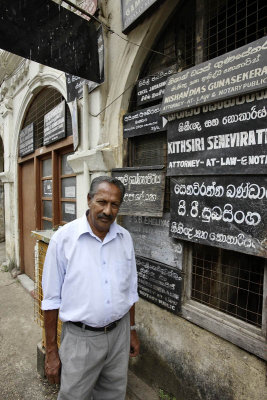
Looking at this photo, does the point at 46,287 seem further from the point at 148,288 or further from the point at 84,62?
the point at 84,62

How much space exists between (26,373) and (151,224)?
7.97ft

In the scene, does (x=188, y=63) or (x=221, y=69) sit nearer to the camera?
(x=221, y=69)

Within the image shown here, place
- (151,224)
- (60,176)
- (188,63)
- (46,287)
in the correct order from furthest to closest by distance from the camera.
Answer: (60,176), (151,224), (188,63), (46,287)

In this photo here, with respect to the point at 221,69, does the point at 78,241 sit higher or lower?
A: lower

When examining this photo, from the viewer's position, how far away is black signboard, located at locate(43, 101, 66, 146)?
4527mm

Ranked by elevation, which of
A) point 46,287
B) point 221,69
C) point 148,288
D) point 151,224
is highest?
point 221,69

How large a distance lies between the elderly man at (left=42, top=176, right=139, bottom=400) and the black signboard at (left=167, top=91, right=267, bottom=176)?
2.78 ft

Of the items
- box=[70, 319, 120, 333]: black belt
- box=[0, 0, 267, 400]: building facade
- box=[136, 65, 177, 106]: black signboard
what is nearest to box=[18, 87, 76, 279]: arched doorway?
box=[0, 0, 267, 400]: building facade

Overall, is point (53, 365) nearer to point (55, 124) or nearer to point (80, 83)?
point (80, 83)

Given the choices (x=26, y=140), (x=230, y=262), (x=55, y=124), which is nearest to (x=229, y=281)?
(x=230, y=262)

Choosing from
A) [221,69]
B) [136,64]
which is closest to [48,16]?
[136,64]

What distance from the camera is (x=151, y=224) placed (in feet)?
9.74

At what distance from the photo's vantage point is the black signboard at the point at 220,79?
1879mm

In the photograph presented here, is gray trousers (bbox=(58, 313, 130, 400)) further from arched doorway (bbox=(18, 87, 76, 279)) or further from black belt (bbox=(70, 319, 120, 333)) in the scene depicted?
arched doorway (bbox=(18, 87, 76, 279))
